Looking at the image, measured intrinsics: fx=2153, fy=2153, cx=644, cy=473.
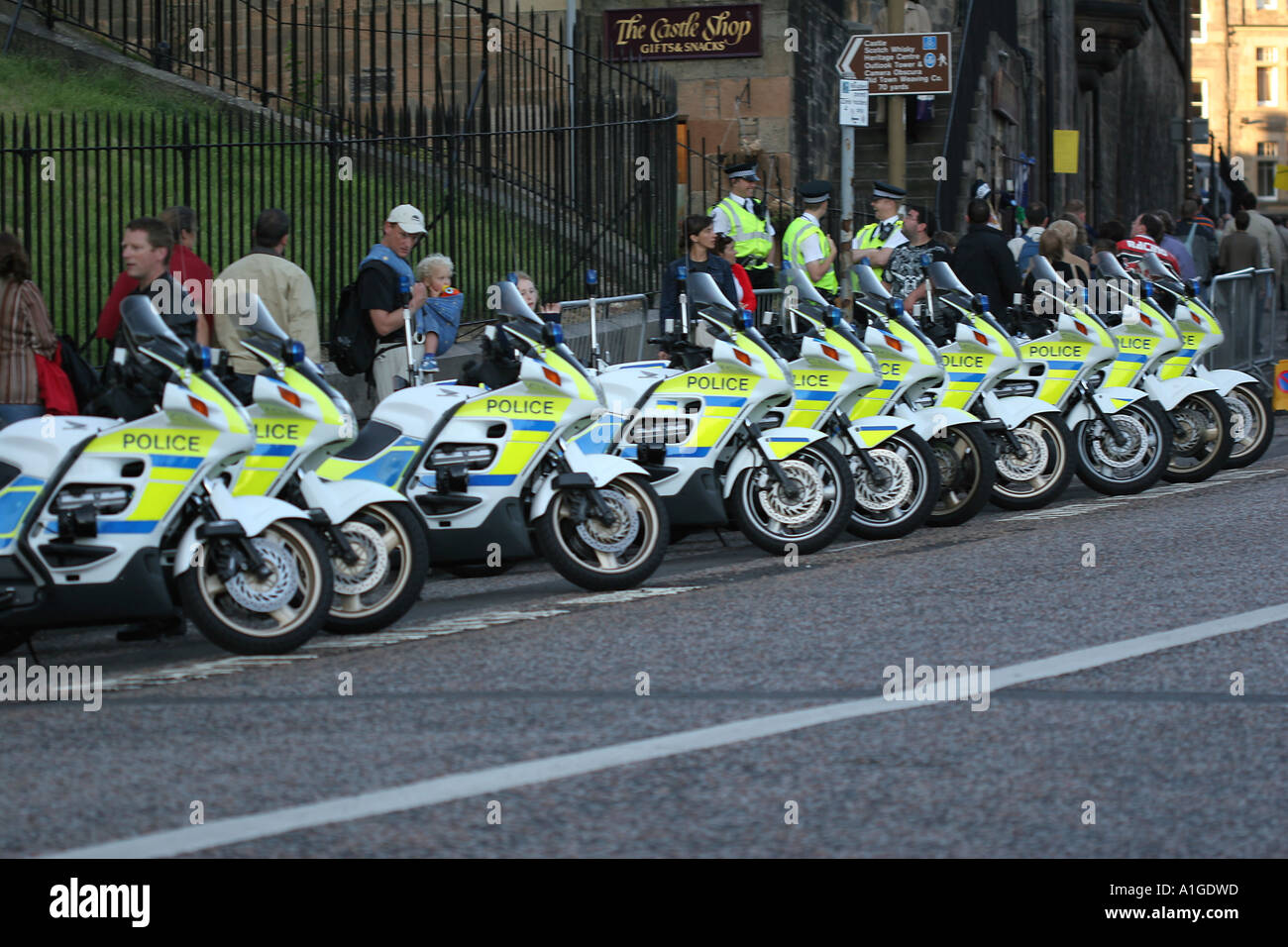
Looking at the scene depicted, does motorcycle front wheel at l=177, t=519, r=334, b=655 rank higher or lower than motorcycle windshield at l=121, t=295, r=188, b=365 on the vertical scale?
lower

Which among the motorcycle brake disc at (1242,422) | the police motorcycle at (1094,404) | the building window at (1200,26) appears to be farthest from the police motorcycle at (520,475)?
the building window at (1200,26)

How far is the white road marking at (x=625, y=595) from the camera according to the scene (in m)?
9.07

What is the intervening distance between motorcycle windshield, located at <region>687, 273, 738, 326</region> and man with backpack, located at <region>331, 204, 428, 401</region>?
1435mm

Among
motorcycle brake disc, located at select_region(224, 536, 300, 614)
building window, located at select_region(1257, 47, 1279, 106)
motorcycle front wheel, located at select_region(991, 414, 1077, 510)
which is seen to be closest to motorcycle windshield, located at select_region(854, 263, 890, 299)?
motorcycle front wheel, located at select_region(991, 414, 1077, 510)

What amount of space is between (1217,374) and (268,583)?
798cm

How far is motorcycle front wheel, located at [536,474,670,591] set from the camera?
9.16 metres

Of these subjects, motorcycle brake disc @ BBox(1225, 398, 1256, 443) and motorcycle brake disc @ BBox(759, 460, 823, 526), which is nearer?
motorcycle brake disc @ BBox(759, 460, 823, 526)

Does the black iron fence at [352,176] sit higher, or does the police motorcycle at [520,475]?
the black iron fence at [352,176]

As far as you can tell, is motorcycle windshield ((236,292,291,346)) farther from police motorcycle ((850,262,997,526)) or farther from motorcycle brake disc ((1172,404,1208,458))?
motorcycle brake disc ((1172,404,1208,458))

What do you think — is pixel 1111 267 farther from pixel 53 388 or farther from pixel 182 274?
pixel 53 388

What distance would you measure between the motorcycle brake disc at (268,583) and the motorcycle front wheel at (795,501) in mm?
3062

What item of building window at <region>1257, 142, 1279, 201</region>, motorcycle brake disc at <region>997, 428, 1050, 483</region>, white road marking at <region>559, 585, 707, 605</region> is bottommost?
white road marking at <region>559, 585, 707, 605</region>

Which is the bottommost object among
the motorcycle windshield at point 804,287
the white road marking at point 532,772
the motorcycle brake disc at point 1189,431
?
the white road marking at point 532,772

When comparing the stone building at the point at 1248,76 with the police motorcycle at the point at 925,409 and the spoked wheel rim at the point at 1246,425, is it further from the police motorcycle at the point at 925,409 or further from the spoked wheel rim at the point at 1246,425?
the police motorcycle at the point at 925,409
